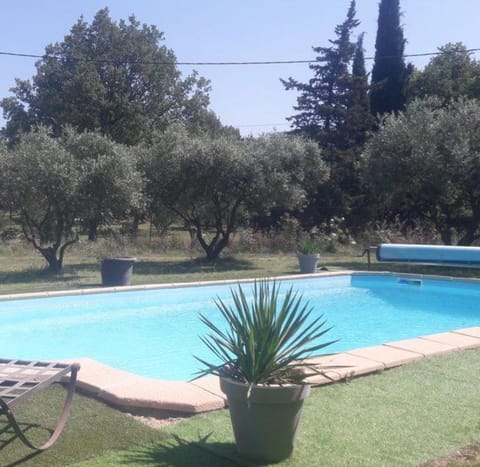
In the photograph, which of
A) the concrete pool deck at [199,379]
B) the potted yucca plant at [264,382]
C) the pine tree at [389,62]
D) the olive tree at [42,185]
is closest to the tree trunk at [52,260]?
the olive tree at [42,185]

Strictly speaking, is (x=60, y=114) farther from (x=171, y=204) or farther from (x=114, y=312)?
(x=114, y=312)

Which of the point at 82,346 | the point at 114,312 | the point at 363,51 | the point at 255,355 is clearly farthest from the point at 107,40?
the point at 255,355

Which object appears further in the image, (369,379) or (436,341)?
(436,341)

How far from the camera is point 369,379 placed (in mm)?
5691

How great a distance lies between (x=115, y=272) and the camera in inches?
504

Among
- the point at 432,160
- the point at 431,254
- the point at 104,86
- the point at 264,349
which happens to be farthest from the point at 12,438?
the point at 104,86

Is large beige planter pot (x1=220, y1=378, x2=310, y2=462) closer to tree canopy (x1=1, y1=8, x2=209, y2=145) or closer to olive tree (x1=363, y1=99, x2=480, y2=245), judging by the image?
olive tree (x1=363, y1=99, x2=480, y2=245)

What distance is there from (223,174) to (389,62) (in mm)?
15424

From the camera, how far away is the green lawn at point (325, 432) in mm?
3826

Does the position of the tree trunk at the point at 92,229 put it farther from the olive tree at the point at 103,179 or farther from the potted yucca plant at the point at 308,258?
the potted yucca plant at the point at 308,258

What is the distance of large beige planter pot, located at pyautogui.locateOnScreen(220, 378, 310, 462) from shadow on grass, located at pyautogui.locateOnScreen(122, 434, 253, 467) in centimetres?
12

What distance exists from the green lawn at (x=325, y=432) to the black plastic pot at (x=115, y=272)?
301 inches

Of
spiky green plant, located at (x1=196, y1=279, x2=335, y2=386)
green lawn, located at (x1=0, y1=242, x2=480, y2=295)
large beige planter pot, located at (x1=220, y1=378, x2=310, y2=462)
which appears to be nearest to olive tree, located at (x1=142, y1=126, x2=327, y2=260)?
green lawn, located at (x1=0, y1=242, x2=480, y2=295)

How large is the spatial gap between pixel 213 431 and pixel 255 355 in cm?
85
